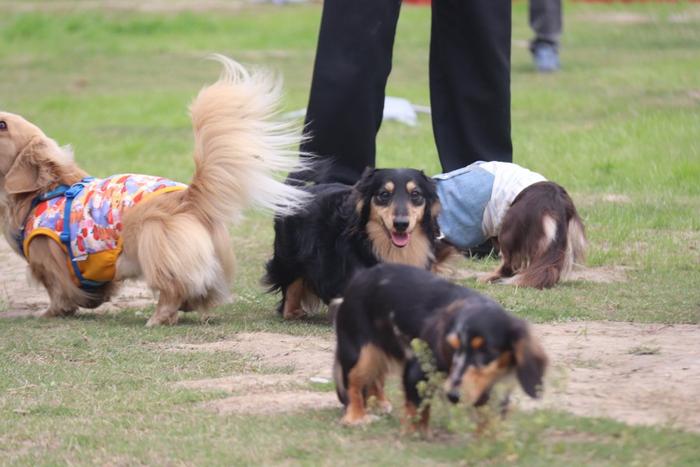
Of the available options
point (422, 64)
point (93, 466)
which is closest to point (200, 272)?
point (93, 466)

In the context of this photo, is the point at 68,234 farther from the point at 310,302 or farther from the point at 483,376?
the point at 483,376

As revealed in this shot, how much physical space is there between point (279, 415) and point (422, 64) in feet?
45.3

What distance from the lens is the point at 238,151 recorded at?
602 centimetres

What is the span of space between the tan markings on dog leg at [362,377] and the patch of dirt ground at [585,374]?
0.31 metres

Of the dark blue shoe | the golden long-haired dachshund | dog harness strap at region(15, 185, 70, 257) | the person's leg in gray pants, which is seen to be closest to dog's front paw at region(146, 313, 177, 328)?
the golden long-haired dachshund

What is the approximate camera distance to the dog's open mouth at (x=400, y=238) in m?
5.73

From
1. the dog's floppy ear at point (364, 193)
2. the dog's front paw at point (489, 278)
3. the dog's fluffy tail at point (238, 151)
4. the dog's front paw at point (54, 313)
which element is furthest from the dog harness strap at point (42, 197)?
the dog's front paw at point (489, 278)

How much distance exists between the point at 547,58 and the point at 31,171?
1086 cm

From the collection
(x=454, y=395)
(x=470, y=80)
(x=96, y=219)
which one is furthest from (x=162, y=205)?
(x=454, y=395)

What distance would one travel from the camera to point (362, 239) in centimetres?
584

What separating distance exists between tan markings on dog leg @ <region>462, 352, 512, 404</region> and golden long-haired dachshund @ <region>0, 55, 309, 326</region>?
2.49 m

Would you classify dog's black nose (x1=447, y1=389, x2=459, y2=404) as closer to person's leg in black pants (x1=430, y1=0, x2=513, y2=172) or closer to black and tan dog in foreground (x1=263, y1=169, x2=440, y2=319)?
black and tan dog in foreground (x1=263, y1=169, x2=440, y2=319)

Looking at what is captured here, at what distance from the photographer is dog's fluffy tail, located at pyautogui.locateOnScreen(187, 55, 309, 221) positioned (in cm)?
600

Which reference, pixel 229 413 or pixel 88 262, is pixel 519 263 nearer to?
pixel 88 262
